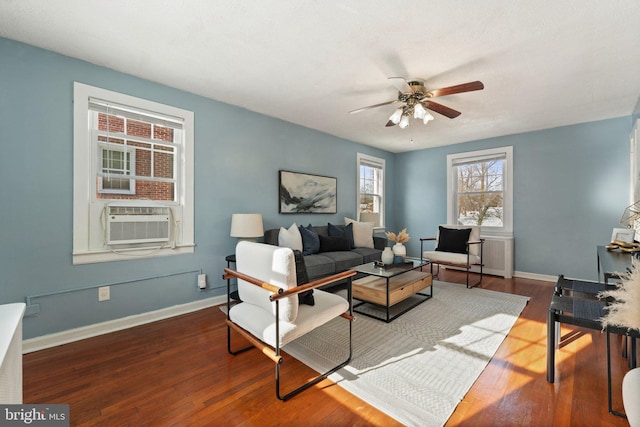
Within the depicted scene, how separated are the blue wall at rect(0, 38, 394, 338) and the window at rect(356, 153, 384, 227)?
8.51 ft

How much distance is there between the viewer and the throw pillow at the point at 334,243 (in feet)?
13.8

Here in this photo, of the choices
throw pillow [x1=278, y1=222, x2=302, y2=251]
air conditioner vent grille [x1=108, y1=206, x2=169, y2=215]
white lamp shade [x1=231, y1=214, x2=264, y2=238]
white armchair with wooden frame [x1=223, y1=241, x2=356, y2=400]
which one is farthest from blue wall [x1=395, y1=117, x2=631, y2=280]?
air conditioner vent grille [x1=108, y1=206, x2=169, y2=215]

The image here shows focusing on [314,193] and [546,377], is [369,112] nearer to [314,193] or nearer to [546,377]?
[314,193]

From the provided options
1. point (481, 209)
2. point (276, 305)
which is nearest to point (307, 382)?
point (276, 305)

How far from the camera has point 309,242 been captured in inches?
158

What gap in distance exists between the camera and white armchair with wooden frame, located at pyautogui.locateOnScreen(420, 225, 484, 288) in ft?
13.9

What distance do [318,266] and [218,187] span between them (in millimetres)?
1629

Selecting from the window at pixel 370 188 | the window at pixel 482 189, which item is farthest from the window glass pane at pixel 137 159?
the window at pixel 482 189

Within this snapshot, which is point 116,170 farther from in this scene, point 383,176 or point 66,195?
point 383,176

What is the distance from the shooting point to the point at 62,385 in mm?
1841

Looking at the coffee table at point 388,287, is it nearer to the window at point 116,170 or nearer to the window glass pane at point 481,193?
the window glass pane at point 481,193

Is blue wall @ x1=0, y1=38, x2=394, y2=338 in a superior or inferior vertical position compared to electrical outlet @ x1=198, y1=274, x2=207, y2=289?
superior

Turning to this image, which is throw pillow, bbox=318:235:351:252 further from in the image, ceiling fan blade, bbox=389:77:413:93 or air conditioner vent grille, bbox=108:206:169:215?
ceiling fan blade, bbox=389:77:413:93

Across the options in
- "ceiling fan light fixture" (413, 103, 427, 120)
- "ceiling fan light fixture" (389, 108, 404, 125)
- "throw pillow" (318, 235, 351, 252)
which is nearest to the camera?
"ceiling fan light fixture" (413, 103, 427, 120)
